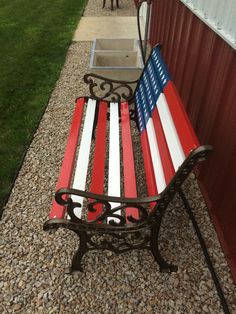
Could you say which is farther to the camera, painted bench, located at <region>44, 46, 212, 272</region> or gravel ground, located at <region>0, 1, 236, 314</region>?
gravel ground, located at <region>0, 1, 236, 314</region>

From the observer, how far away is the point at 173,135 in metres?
2.30

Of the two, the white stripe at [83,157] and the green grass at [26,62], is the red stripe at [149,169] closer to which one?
the white stripe at [83,157]

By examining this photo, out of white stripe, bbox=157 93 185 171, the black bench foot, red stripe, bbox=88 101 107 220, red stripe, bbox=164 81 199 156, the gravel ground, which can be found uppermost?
red stripe, bbox=164 81 199 156

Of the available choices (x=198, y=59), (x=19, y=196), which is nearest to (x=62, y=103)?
(x=19, y=196)

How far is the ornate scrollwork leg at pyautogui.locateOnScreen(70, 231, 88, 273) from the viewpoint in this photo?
7.90 feet

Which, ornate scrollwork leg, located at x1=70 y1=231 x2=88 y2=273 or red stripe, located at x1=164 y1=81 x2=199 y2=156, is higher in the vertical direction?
red stripe, located at x1=164 y1=81 x2=199 y2=156

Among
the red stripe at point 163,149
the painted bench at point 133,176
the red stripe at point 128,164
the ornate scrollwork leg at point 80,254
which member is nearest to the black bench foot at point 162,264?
the painted bench at point 133,176

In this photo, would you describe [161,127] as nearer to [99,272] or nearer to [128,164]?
[128,164]

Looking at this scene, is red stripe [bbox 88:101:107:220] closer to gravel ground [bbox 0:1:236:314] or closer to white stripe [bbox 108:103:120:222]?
white stripe [bbox 108:103:120:222]

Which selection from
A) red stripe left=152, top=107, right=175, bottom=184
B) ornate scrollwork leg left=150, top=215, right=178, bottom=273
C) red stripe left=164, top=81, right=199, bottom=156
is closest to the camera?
red stripe left=164, top=81, right=199, bottom=156

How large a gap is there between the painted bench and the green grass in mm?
1206

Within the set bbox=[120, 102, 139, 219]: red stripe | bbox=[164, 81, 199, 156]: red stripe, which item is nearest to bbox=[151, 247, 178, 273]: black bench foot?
bbox=[120, 102, 139, 219]: red stripe

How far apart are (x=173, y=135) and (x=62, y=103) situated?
Answer: 3154mm

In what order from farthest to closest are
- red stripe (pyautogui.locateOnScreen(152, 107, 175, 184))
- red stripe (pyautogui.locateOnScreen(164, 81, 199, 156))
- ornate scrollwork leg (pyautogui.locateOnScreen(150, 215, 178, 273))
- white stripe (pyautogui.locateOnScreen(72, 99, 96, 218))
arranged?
1. white stripe (pyautogui.locateOnScreen(72, 99, 96, 218))
2. ornate scrollwork leg (pyautogui.locateOnScreen(150, 215, 178, 273))
3. red stripe (pyautogui.locateOnScreen(152, 107, 175, 184))
4. red stripe (pyautogui.locateOnScreen(164, 81, 199, 156))
